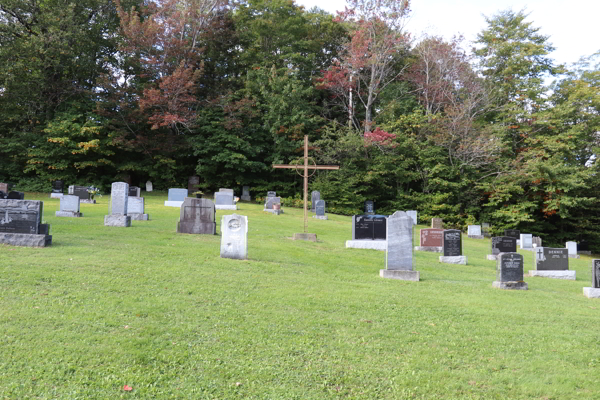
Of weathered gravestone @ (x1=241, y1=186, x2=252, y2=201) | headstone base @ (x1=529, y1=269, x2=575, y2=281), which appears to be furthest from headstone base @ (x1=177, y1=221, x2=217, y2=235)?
weathered gravestone @ (x1=241, y1=186, x2=252, y2=201)

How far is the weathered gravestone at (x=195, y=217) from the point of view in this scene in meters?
12.3

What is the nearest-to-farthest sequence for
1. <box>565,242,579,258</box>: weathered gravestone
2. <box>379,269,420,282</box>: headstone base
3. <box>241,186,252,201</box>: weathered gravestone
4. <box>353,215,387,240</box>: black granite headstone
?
<box>379,269,420,282</box>: headstone base
<box>353,215,387,240</box>: black granite headstone
<box>565,242,579,258</box>: weathered gravestone
<box>241,186,252,201</box>: weathered gravestone

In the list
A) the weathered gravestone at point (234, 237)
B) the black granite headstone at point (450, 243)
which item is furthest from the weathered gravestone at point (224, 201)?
the weathered gravestone at point (234, 237)

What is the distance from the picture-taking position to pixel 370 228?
13.0 metres

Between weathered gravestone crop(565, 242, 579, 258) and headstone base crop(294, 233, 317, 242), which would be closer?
headstone base crop(294, 233, 317, 242)

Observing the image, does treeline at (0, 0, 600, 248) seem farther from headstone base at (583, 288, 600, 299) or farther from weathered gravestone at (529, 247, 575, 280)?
headstone base at (583, 288, 600, 299)

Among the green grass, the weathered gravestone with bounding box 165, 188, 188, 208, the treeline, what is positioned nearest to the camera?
the green grass

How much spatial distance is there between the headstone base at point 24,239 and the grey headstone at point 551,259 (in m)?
12.8

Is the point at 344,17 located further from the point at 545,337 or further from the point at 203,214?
the point at 545,337

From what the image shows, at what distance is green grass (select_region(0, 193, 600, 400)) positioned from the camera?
3.62 metres

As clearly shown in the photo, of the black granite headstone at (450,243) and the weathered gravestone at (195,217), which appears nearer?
the weathered gravestone at (195,217)

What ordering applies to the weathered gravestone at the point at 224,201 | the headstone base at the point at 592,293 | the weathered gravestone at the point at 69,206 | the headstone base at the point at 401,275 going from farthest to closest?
1. the weathered gravestone at the point at 224,201
2. the weathered gravestone at the point at 69,206
3. the headstone base at the point at 592,293
4. the headstone base at the point at 401,275

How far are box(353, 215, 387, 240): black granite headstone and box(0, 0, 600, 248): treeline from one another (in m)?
15.4

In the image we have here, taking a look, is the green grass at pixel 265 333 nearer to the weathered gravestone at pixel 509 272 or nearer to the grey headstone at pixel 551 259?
the weathered gravestone at pixel 509 272
